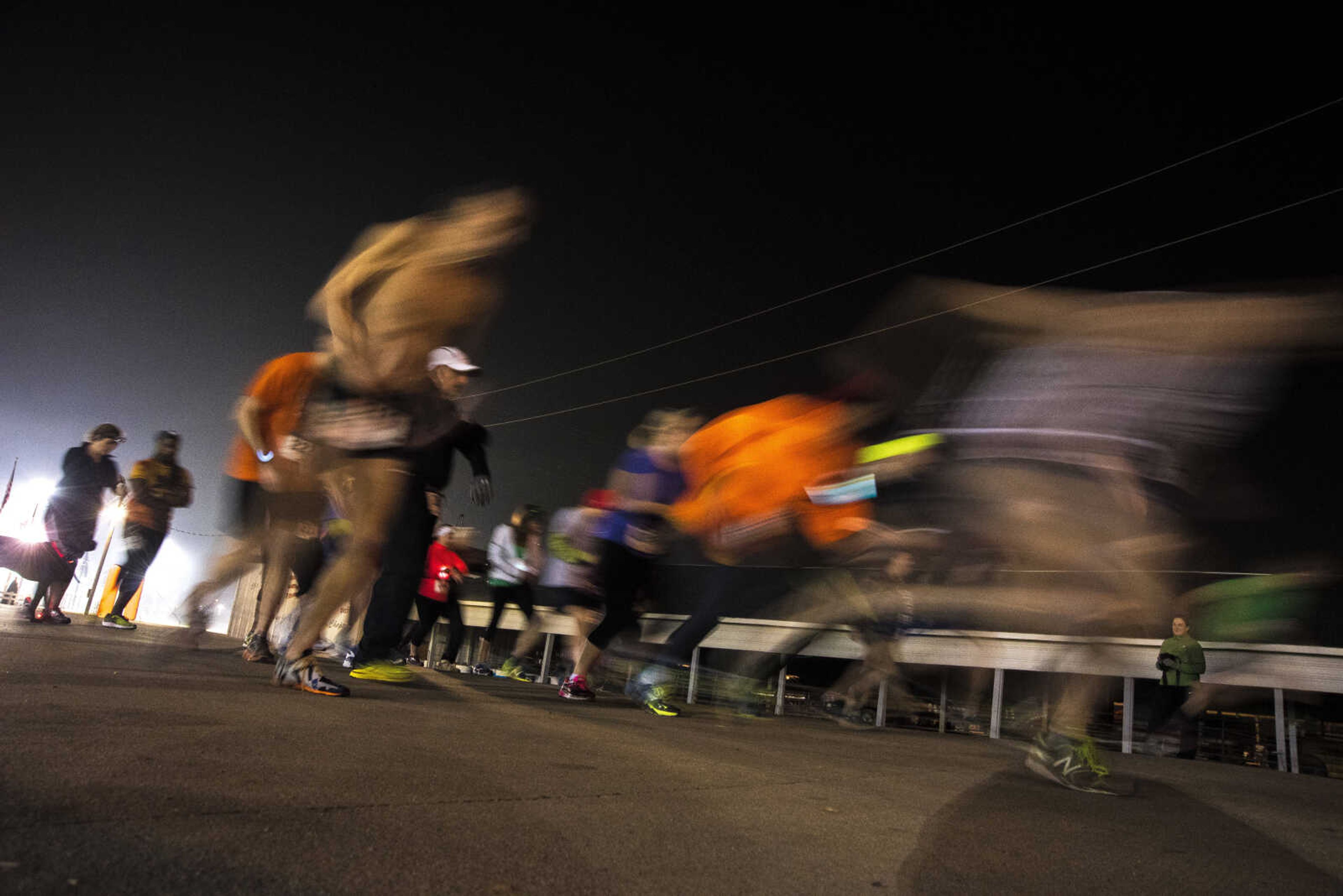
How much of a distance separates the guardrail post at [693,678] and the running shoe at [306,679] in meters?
4.99

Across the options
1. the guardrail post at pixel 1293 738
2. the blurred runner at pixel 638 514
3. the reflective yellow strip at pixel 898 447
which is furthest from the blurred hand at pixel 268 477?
the guardrail post at pixel 1293 738

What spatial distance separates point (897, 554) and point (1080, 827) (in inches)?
139

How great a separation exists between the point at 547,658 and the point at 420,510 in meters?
7.76

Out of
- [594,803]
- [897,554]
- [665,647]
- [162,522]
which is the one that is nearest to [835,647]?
[897,554]

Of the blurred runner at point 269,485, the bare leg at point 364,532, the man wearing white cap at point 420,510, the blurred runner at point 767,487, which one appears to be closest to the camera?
the bare leg at point 364,532

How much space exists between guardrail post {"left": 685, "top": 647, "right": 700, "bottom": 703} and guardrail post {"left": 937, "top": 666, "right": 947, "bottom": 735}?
2396mm

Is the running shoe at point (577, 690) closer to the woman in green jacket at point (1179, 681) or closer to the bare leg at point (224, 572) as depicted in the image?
the bare leg at point (224, 572)

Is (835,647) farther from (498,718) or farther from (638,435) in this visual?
(498,718)

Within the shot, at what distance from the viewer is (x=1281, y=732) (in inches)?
273

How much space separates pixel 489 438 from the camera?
4.15m

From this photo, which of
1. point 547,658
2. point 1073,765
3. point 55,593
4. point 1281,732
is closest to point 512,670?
point 547,658

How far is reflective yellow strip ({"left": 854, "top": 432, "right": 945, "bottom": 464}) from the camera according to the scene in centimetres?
418

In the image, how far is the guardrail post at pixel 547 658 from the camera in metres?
10.8

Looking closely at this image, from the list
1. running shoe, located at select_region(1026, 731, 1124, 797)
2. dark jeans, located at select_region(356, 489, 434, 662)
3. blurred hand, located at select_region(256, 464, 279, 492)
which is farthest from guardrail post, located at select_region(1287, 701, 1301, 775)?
blurred hand, located at select_region(256, 464, 279, 492)
